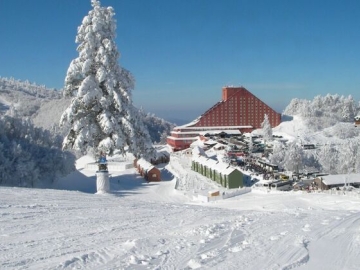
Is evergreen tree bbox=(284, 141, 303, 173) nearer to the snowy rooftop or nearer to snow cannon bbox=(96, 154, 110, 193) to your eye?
the snowy rooftop

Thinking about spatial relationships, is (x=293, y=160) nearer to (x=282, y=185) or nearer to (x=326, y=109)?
(x=282, y=185)

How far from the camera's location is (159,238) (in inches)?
267

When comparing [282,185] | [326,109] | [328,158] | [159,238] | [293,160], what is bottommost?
[282,185]

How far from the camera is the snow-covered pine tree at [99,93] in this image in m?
13.1

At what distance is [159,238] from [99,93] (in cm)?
759

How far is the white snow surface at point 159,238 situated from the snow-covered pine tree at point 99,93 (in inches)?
130

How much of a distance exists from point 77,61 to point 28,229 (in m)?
7.51

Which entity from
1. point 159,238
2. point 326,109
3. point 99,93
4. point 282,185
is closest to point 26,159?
point 282,185

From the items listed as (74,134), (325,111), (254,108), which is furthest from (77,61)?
(325,111)

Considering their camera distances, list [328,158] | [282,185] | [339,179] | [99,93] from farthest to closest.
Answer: [328,158], [339,179], [282,185], [99,93]

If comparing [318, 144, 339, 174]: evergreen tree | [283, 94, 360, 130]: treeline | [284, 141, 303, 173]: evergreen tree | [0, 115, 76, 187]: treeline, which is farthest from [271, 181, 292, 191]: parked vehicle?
[283, 94, 360, 130]: treeline

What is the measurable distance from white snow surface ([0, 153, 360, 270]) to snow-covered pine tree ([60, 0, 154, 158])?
10.8ft

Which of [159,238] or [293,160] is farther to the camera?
[293,160]

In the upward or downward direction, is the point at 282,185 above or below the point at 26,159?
below
